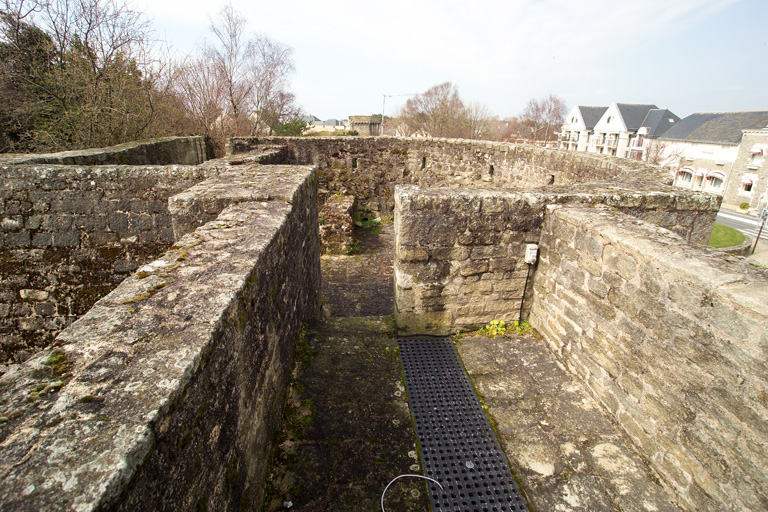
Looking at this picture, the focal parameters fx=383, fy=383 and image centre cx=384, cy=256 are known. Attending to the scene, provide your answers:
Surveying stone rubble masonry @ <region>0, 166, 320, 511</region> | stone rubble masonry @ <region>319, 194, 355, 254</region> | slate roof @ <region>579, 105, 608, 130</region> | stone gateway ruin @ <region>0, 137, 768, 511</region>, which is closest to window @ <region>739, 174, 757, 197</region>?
slate roof @ <region>579, 105, 608, 130</region>

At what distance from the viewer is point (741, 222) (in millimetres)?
32219

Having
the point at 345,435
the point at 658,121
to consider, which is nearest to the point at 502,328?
the point at 345,435

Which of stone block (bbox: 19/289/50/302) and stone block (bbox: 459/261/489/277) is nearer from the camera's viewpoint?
stone block (bbox: 459/261/489/277)

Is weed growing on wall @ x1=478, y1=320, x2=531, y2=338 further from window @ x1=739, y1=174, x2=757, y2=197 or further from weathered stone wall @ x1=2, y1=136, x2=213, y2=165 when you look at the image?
window @ x1=739, y1=174, x2=757, y2=197

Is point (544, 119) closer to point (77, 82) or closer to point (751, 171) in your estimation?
point (751, 171)

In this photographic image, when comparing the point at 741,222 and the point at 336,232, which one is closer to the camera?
the point at 336,232

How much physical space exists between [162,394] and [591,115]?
67357mm

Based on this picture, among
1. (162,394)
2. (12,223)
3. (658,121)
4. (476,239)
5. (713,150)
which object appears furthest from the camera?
(658,121)

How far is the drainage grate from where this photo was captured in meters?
2.42

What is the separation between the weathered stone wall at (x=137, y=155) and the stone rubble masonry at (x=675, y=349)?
251 inches

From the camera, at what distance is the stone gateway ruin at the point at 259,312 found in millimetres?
1169

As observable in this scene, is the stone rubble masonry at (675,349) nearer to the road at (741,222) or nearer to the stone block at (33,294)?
the stone block at (33,294)

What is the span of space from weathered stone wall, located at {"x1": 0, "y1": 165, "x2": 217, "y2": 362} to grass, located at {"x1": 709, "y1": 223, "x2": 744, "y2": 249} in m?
30.2

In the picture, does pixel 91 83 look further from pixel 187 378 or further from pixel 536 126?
pixel 536 126
